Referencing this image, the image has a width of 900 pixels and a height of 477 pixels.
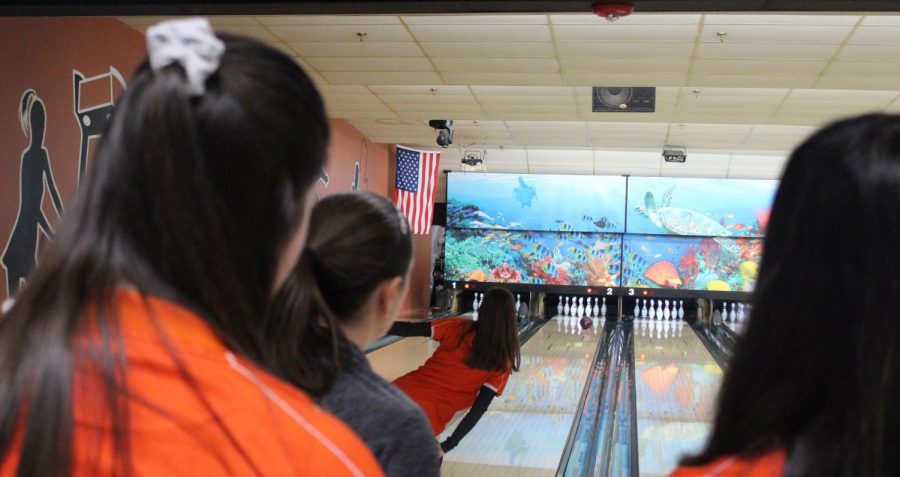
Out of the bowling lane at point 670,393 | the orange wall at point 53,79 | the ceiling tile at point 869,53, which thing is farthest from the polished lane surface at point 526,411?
the ceiling tile at point 869,53

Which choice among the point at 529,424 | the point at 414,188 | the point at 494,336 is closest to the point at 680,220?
the point at 414,188

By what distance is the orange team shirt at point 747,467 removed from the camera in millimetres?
799

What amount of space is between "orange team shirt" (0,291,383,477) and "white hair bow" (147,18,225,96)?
163 mm

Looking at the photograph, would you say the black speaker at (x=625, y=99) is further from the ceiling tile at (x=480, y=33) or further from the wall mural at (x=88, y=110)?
the wall mural at (x=88, y=110)

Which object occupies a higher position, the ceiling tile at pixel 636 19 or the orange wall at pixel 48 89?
the ceiling tile at pixel 636 19

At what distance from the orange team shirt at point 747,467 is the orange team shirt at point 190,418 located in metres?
0.37

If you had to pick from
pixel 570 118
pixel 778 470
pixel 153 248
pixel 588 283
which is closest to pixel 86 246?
pixel 153 248

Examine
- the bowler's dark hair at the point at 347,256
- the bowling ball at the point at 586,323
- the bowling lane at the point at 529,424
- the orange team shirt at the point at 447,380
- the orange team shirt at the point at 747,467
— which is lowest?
the bowling lane at the point at 529,424

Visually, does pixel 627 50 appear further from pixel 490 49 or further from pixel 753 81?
pixel 753 81

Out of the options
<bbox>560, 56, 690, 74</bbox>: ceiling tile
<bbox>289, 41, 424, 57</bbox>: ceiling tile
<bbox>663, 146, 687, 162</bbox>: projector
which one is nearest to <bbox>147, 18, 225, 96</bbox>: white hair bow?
<bbox>289, 41, 424, 57</bbox>: ceiling tile

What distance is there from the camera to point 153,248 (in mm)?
652

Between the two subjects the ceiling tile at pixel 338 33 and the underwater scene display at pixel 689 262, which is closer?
the ceiling tile at pixel 338 33

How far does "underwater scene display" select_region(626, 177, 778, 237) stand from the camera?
12.4 metres

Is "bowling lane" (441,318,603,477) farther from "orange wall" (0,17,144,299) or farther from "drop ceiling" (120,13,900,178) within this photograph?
"orange wall" (0,17,144,299)
